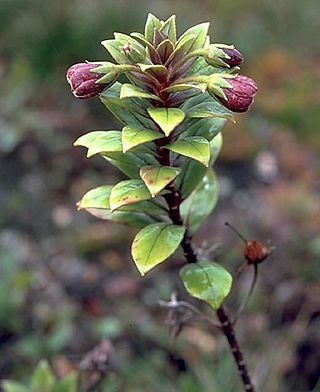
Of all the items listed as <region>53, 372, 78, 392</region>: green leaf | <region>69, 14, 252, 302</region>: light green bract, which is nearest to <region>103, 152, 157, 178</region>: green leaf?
<region>69, 14, 252, 302</region>: light green bract

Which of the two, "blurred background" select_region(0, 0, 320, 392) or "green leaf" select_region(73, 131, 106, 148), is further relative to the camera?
"blurred background" select_region(0, 0, 320, 392)

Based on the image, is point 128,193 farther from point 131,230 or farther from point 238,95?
point 131,230

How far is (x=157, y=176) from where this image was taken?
83 cm

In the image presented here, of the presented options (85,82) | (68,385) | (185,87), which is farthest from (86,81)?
(68,385)

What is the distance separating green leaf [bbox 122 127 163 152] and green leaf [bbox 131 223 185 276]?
0.13 m

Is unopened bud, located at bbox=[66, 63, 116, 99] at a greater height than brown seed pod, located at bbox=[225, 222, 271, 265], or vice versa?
A: unopened bud, located at bbox=[66, 63, 116, 99]

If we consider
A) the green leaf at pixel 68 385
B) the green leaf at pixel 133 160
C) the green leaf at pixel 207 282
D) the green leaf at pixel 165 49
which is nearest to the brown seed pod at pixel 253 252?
the green leaf at pixel 207 282

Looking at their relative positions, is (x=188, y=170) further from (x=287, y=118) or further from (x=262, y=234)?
(x=287, y=118)

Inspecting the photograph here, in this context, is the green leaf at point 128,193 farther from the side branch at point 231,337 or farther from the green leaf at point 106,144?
the side branch at point 231,337

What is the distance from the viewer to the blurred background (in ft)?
6.06

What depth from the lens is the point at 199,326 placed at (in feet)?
6.48

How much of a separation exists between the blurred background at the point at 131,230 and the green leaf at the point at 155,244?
0.19 meters

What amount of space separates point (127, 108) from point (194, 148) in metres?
0.09

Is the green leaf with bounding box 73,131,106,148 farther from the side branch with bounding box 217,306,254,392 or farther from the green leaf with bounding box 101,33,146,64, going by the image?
the side branch with bounding box 217,306,254,392
